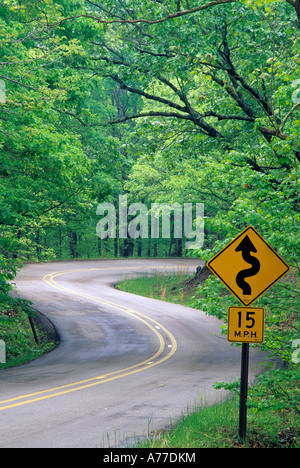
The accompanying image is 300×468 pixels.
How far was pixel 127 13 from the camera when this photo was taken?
15.2m

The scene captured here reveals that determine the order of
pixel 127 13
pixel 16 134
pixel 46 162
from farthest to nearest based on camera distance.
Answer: pixel 127 13, pixel 46 162, pixel 16 134

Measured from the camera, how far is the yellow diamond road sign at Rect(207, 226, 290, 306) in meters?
6.81

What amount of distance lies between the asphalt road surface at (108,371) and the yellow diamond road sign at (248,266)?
9.89 feet

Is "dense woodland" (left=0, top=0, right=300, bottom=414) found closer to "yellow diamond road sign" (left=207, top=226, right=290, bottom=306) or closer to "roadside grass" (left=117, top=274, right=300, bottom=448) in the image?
"roadside grass" (left=117, top=274, right=300, bottom=448)

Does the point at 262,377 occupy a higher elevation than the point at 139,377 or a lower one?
higher

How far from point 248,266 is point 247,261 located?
0.23ft

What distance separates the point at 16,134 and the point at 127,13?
542cm

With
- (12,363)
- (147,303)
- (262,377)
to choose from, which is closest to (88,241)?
(147,303)

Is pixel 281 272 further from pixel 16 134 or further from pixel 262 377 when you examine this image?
pixel 16 134

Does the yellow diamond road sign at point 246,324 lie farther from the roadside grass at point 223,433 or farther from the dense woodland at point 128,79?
the dense woodland at point 128,79

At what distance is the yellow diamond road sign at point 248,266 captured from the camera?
22.3 ft

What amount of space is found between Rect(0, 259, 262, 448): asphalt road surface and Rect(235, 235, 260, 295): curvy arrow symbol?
3051 mm

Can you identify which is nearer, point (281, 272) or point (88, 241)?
point (281, 272)
